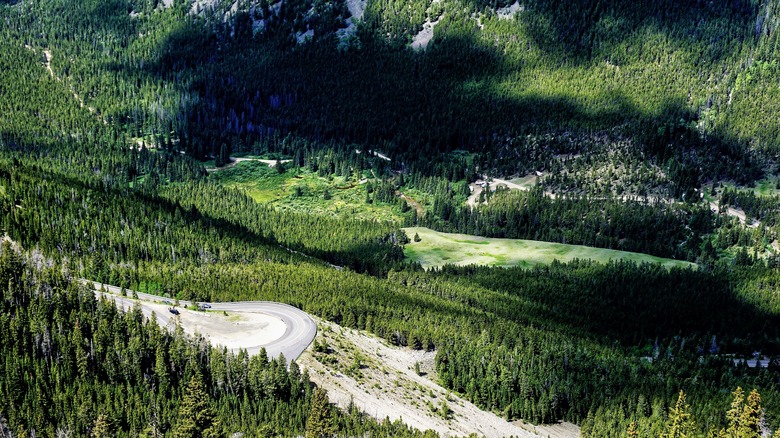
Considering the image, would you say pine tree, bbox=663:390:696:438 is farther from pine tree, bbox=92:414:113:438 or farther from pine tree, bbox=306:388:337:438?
pine tree, bbox=92:414:113:438

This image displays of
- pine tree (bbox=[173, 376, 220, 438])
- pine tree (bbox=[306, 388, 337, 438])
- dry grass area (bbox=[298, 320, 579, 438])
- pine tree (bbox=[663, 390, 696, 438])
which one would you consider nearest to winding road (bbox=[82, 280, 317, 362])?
dry grass area (bbox=[298, 320, 579, 438])

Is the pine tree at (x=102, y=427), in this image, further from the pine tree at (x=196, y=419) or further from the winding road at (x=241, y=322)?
the winding road at (x=241, y=322)

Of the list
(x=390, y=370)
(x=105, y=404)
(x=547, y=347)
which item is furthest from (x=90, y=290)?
(x=547, y=347)

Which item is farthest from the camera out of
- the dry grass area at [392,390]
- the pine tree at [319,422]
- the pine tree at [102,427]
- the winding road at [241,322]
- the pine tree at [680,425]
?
the winding road at [241,322]

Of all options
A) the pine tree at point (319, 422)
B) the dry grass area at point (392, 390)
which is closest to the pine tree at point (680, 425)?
the dry grass area at point (392, 390)

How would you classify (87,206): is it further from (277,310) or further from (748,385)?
(748,385)

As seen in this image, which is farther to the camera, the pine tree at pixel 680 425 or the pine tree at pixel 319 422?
the pine tree at pixel 319 422
